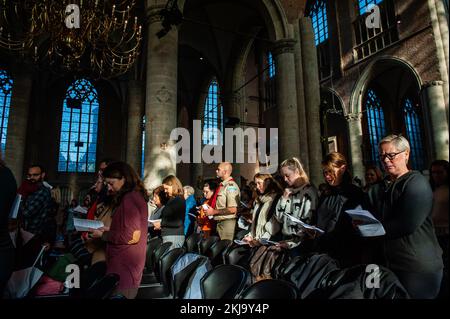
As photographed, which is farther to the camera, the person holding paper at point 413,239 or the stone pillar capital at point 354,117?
the stone pillar capital at point 354,117

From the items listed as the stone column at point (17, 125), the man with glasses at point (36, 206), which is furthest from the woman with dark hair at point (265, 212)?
the stone column at point (17, 125)

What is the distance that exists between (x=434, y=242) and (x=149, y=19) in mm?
7799

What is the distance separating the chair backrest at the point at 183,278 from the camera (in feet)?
6.87

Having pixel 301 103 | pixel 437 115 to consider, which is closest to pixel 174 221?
pixel 301 103

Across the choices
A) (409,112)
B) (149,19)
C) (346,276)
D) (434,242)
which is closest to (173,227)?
(346,276)

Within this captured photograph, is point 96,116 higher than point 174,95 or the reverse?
higher

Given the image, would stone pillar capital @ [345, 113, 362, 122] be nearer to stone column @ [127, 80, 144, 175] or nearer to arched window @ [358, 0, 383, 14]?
arched window @ [358, 0, 383, 14]

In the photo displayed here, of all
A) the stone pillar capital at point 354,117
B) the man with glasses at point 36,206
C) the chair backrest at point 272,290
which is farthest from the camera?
the stone pillar capital at point 354,117

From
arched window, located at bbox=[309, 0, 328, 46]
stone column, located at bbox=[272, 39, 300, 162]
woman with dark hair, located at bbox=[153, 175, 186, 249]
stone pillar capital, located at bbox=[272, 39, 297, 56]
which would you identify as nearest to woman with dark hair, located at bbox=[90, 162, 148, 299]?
woman with dark hair, located at bbox=[153, 175, 186, 249]

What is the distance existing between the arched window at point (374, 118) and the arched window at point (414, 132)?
1665 mm

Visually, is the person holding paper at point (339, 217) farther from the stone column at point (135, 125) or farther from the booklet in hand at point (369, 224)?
the stone column at point (135, 125)

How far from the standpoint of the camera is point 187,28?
577 inches

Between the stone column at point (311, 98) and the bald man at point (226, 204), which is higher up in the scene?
the stone column at point (311, 98)

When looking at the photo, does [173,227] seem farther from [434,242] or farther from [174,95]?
[174,95]
